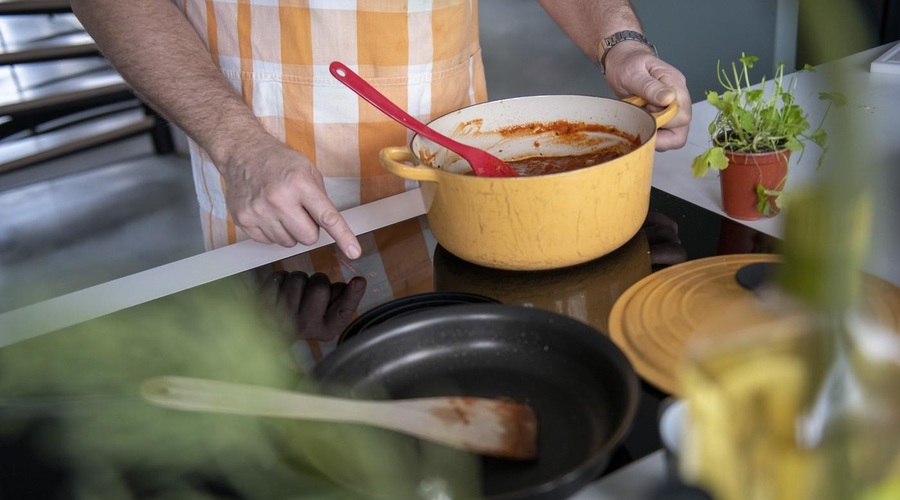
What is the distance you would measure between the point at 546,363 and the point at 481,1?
5.96 metres

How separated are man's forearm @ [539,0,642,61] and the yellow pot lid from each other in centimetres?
59

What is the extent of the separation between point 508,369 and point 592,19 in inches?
33.6

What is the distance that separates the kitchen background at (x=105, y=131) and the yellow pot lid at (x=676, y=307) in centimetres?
160

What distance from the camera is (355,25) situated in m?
1.18

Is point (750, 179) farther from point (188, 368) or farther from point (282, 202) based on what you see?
point (188, 368)

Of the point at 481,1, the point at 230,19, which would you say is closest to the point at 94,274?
the point at 230,19

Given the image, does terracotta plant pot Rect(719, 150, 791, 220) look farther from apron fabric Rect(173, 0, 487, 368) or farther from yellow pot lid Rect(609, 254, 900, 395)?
apron fabric Rect(173, 0, 487, 368)

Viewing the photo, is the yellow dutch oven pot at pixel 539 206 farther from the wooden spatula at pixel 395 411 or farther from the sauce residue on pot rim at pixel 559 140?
the wooden spatula at pixel 395 411

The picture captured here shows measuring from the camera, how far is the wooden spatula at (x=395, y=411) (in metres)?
0.55

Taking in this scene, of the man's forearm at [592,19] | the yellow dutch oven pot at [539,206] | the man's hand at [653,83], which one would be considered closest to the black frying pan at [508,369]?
the yellow dutch oven pot at [539,206]

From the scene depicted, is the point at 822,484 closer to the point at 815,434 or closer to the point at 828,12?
the point at 815,434

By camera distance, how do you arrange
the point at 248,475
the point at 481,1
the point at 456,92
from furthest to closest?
the point at 481,1, the point at 456,92, the point at 248,475

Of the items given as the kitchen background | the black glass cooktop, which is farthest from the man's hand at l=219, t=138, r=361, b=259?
the kitchen background

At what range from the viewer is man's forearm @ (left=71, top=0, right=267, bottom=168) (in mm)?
1117
